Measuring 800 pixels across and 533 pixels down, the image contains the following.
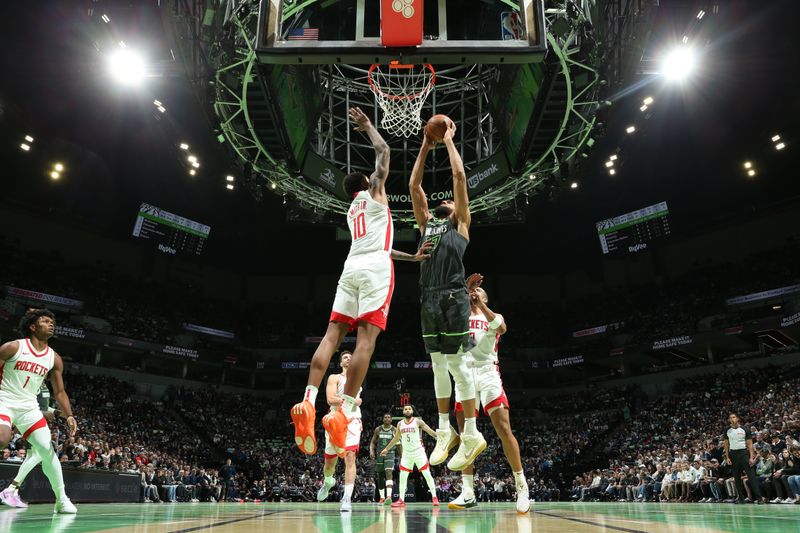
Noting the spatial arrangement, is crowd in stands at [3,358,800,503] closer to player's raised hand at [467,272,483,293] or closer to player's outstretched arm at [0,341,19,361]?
player's outstretched arm at [0,341,19,361]

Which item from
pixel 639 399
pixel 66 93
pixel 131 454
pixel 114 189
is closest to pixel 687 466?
pixel 639 399

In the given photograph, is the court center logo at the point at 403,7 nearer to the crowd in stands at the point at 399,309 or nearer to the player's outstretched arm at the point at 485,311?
the player's outstretched arm at the point at 485,311

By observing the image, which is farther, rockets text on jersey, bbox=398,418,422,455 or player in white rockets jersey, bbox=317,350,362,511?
rockets text on jersey, bbox=398,418,422,455

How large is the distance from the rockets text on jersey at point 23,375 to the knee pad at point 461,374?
433 cm

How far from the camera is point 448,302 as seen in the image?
5004 millimetres

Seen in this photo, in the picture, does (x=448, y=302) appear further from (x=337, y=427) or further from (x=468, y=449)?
(x=337, y=427)

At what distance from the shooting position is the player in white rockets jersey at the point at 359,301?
4273 millimetres

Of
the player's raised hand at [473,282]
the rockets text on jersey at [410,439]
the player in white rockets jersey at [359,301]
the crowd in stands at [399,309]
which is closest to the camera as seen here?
the player in white rockets jersey at [359,301]

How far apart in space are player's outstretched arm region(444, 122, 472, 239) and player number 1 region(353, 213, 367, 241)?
0.84 metres

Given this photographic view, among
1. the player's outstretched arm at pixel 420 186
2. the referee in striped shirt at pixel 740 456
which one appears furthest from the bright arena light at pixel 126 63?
the referee in striped shirt at pixel 740 456

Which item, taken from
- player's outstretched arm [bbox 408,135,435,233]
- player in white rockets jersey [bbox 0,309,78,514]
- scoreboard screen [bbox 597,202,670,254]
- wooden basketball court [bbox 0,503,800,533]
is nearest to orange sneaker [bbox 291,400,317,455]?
wooden basketball court [bbox 0,503,800,533]

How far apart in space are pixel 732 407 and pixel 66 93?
29552 millimetres

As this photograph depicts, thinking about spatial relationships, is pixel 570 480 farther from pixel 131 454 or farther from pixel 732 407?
pixel 131 454

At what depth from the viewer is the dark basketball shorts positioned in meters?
4.94
